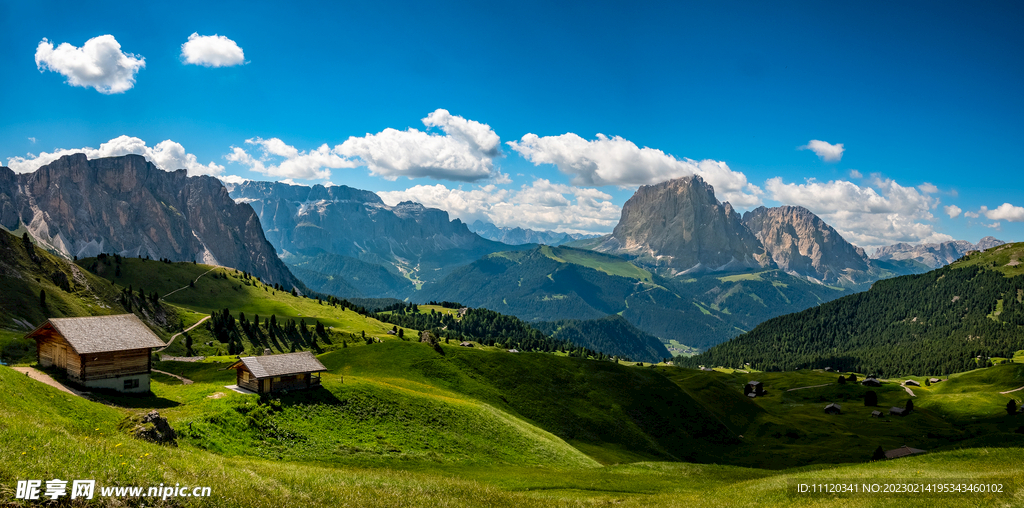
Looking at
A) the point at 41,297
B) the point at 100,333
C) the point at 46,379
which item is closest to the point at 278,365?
the point at 100,333

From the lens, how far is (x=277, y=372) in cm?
5491

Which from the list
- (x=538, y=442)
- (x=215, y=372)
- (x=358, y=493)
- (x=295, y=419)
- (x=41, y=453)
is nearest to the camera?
(x=41, y=453)

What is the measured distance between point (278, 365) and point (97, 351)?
16865 mm

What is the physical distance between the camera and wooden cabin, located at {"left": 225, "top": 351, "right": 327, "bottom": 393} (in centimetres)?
5397

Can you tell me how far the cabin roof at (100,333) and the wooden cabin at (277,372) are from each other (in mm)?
9739

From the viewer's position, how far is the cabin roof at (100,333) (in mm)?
50228

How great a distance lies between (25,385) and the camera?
3556 centimetres

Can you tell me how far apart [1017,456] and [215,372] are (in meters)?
97.9

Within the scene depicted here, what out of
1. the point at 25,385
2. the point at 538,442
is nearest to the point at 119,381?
the point at 25,385

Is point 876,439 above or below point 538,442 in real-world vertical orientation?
below

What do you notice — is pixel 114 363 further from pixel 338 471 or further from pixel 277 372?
pixel 338 471

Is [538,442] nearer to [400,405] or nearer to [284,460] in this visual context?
[400,405]
